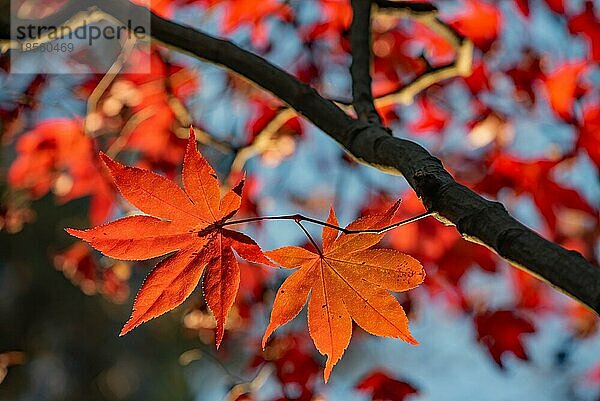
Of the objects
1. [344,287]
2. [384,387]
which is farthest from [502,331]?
[344,287]

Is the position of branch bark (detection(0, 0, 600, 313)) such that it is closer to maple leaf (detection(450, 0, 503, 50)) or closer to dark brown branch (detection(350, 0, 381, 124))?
dark brown branch (detection(350, 0, 381, 124))

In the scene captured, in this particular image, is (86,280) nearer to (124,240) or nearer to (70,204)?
(124,240)

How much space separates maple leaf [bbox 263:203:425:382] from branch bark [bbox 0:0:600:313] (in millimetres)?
77

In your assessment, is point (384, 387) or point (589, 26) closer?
point (384, 387)

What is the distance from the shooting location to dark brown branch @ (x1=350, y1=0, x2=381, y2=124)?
890 mm

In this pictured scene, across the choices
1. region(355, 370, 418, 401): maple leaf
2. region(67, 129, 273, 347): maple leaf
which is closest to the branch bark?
region(67, 129, 273, 347): maple leaf

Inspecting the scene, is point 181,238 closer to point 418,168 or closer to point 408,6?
point 418,168

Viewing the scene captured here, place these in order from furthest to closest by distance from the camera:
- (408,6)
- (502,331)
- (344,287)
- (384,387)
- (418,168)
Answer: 1. (502,331)
2. (384,387)
3. (408,6)
4. (344,287)
5. (418,168)

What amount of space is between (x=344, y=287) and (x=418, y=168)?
167 millimetres

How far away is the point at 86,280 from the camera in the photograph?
2.27m

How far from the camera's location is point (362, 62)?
38.7 inches

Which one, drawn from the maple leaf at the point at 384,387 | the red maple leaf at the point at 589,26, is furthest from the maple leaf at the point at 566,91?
the maple leaf at the point at 384,387

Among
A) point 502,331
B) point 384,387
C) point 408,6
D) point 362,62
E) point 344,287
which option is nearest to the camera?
point 344,287

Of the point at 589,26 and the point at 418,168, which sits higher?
the point at 418,168
